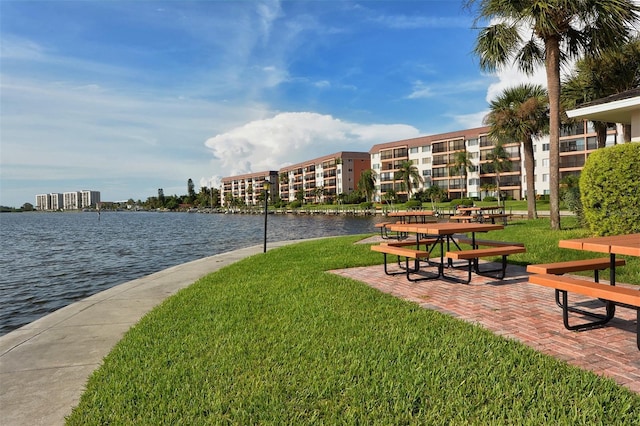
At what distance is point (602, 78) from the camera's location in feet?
66.1

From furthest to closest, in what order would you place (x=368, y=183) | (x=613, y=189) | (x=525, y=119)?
(x=368, y=183)
(x=525, y=119)
(x=613, y=189)

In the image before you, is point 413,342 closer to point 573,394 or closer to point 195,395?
point 573,394

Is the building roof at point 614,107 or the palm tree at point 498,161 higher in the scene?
the palm tree at point 498,161

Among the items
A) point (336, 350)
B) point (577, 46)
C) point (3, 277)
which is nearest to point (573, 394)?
point (336, 350)

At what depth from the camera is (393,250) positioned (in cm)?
814

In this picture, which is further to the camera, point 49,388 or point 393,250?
point 393,250

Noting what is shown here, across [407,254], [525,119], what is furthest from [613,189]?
[525,119]

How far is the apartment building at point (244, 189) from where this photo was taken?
158650 millimetres

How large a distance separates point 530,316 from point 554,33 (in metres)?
12.9

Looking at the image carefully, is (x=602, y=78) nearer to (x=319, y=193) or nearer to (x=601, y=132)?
(x=601, y=132)

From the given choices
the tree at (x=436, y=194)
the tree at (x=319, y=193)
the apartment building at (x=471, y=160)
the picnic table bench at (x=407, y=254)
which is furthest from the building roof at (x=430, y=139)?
the picnic table bench at (x=407, y=254)

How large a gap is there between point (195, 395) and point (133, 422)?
1.67 feet

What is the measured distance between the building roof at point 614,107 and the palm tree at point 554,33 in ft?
4.86

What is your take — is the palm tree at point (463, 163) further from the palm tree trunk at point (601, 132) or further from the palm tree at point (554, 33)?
the palm tree at point (554, 33)
